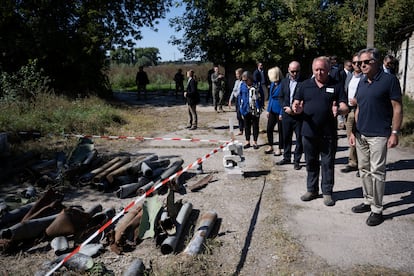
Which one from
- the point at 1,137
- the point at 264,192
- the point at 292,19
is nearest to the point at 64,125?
the point at 1,137

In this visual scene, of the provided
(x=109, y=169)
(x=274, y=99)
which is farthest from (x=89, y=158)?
(x=274, y=99)

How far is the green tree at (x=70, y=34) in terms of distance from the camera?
1633 cm

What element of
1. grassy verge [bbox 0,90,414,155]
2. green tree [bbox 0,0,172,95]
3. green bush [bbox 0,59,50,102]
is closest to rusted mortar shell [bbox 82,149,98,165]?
grassy verge [bbox 0,90,414,155]

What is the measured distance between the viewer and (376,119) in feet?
14.2

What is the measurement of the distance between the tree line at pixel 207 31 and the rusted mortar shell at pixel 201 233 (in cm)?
1437

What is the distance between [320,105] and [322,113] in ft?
0.37

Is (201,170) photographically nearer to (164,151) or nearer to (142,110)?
(164,151)

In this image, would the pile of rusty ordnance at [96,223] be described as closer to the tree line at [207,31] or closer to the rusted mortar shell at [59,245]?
the rusted mortar shell at [59,245]

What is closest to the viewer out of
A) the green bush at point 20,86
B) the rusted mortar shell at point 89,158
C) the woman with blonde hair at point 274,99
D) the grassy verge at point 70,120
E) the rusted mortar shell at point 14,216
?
the rusted mortar shell at point 14,216

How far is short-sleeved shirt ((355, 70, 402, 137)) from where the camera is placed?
165 inches

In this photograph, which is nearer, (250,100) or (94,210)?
(94,210)

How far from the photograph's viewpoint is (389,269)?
11.8ft

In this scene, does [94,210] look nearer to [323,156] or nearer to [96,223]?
[96,223]

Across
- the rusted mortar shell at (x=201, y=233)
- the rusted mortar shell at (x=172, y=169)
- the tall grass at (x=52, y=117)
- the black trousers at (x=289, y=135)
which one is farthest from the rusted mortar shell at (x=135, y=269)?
the tall grass at (x=52, y=117)
